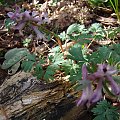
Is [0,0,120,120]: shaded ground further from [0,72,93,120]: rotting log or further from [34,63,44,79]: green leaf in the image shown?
[34,63,44,79]: green leaf

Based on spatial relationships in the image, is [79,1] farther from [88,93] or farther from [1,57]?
[88,93]

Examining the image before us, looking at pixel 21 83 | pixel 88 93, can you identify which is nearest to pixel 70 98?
pixel 21 83

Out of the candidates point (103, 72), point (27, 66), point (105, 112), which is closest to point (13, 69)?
point (27, 66)

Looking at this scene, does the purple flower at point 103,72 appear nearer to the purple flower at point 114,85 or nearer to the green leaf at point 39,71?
the purple flower at point 114,85

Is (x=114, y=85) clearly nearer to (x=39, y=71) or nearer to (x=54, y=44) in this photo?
(x=39, y=71)

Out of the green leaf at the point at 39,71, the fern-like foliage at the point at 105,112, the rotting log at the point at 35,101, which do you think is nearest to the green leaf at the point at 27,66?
the green leaf at the point at 39,71

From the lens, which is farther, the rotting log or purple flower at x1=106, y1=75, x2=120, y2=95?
the rotting log

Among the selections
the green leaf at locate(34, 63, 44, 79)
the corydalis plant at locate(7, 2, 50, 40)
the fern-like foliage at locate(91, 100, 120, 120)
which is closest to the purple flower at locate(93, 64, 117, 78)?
the fern-like foliage at locate(91, 100, 120, 120)

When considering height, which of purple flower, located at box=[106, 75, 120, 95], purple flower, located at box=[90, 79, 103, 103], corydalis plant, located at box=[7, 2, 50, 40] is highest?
corydalis plant, located at box=[7, 2, 50, 40]
